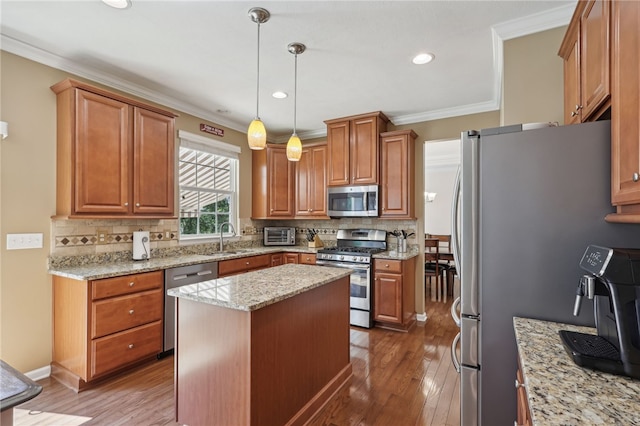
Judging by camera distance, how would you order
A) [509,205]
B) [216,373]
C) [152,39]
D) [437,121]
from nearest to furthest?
[509,205] → [216,373] → [152,39] → [437,121]

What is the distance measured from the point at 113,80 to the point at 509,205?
3457 mm

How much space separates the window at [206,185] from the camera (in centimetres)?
388

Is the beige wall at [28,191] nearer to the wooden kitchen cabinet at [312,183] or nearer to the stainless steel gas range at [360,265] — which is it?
the stainless steel gas range at [360,265]

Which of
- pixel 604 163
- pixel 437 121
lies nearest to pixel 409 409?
pixel 604 163

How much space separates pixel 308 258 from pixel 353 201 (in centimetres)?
101

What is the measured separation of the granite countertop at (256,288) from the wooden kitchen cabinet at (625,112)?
1500mm

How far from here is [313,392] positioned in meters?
2.13

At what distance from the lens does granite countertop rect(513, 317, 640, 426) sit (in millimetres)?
776

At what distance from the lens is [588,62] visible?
1519 millimetres

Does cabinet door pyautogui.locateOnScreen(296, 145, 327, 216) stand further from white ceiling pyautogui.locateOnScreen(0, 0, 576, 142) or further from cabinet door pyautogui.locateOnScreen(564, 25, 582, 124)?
cabinet door pyautogui.locateOnScreen(564, 25, 582, 124)

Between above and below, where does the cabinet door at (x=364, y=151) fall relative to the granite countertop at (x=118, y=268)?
above

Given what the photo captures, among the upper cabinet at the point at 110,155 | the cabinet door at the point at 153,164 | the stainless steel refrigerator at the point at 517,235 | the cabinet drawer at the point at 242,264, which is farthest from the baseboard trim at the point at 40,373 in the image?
the stainless steel refrigerator at the point at 517,235

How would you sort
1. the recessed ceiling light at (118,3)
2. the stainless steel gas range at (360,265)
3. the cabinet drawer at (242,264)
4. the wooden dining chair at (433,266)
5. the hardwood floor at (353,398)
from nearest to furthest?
the recessed ceiling light at (118,3), the hardwood floor at (353,398), the cabinet drawer at (242,264), the stainless steel gas range at (360,265), the wooden dining chair at (433,266)

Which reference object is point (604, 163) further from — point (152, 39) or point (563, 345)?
point (152, 39)
